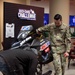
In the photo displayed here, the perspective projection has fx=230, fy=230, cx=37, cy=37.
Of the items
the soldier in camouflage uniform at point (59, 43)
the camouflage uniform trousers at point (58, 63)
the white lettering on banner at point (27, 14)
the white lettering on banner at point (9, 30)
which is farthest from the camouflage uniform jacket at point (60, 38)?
the white lettering on banner at point (9, 30)

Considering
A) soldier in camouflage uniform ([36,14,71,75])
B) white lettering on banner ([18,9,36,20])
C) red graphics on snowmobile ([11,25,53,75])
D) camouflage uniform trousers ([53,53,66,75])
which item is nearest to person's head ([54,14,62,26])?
soldier in camouflage uniform ([36,14,71,75])

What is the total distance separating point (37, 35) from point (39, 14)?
74 cm

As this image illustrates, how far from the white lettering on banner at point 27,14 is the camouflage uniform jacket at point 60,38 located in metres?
0.66

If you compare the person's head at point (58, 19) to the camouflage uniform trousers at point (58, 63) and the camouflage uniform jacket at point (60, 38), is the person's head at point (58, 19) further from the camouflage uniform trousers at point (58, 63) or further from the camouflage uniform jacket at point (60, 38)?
the camouflage uniform trousers at point (58, 63)

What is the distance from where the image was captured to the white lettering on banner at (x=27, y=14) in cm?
534

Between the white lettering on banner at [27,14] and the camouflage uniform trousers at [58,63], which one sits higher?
the white lettering on banner at [27,14]

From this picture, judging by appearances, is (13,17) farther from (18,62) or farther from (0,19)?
(0,19)

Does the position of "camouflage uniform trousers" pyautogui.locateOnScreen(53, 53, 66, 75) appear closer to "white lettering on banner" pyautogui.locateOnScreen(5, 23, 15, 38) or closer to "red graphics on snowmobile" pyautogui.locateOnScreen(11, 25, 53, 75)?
"red graphics on snowmobile" pyautogui.locateOnScreen(11, 25, 53, 75)

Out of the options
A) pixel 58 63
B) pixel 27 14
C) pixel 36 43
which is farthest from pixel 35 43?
pixel 27 14

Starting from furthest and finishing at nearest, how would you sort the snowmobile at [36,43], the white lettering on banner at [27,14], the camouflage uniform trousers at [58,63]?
the white lettering on banner at [27,14] → the camouflage uniform trousers at [58,63] → the snowmobile at [36,43]

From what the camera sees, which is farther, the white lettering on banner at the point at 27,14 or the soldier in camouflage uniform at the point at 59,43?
the white lettering on banner at the point at 27,14

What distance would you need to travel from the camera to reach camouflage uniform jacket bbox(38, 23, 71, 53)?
5164 millimetres

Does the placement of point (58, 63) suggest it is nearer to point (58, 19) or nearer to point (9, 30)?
point (58, 19)

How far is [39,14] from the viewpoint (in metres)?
5.87
